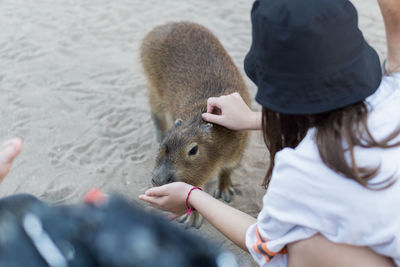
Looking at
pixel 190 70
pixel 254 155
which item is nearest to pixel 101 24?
pixel 190 70

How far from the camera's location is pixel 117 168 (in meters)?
3.77

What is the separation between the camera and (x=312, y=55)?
1405 mm

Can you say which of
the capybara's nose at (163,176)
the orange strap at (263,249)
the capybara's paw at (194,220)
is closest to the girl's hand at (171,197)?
the capybara's nose at (163,176)

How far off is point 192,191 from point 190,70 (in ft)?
5.32

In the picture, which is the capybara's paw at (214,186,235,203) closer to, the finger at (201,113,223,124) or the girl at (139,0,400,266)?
the finger at (201,113,223,124)

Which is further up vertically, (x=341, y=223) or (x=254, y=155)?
(x=341, y=223)

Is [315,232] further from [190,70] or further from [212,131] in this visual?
[190,70]

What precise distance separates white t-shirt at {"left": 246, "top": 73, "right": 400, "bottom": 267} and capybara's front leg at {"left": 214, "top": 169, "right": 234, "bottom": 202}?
1.88 metres

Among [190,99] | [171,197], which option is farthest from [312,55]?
[190,99]

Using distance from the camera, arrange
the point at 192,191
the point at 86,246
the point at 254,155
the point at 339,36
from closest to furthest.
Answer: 1. the point at 86,246
2. the point at 339,36
3. the point at 192,191
4. the point at 254,155

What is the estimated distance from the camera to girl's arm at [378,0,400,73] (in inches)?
79.7

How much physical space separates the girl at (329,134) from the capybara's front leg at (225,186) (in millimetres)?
1856

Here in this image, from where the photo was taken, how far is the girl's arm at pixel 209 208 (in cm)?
205

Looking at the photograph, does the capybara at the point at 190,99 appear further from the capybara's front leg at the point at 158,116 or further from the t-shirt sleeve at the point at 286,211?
the t-shirt sleeve at the point at 286,211
